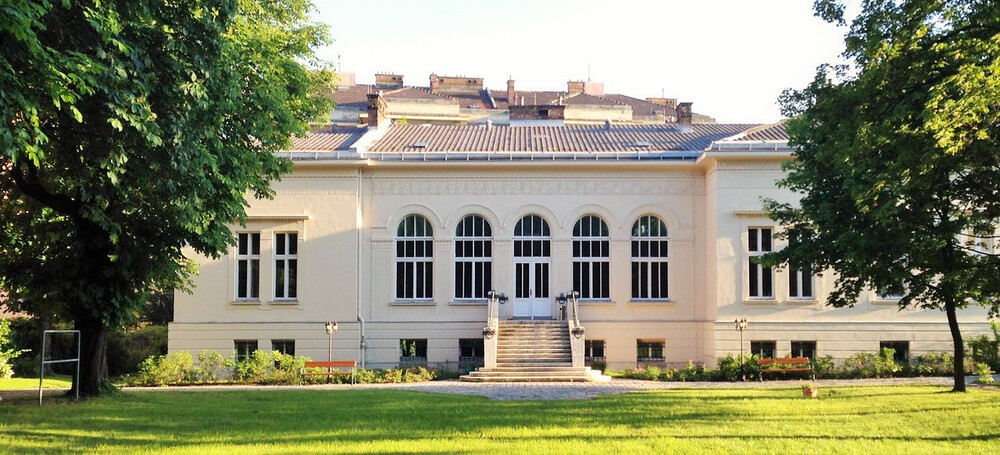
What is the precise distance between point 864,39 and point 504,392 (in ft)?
39.7

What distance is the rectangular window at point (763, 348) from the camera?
29750mm

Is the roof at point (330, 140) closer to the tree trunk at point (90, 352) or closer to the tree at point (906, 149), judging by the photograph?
the tree trunk at point (90, 352)

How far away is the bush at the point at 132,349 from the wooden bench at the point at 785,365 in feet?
71.0

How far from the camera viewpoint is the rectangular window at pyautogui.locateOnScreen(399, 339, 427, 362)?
102 feet

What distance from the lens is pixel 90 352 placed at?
1942 cm

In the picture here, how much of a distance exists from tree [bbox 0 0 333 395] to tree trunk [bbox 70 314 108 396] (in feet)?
0.08

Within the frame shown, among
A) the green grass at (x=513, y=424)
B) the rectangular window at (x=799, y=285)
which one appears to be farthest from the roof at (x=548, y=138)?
the green grass at (x=513, y=424)

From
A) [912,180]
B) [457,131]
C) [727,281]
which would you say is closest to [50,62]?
[912,180]

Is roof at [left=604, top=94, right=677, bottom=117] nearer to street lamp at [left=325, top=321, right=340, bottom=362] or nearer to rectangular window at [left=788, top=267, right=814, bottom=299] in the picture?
rectangular window at [left=788, top=267, right=814, bottom=299]

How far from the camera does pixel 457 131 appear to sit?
1430 inches

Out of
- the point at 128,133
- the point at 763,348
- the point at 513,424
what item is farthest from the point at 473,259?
the point at 128,133

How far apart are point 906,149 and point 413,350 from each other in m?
20.5

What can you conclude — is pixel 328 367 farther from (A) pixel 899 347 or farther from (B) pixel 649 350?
(A) pixel 899 347

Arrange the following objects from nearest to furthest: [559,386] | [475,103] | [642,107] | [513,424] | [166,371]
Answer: [513,424] < [559,386] < [166,371] < [475,103] < [642,107]
